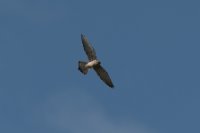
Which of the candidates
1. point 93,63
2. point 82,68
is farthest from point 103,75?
point 82,68

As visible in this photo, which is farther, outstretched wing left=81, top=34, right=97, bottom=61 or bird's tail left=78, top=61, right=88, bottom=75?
outstretched wing left=81, top=34, right=97, bottom=61

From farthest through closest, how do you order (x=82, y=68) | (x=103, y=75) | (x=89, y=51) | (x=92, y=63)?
(x=103, y=75) → (x=89, y=51) → (x=92, y=63) → (x=82, y=68)

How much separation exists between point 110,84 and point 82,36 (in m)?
3.98

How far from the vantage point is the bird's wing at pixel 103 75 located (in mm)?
36188

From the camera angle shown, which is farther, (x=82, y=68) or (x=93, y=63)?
(x=93, y=63)

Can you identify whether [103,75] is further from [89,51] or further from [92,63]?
[89,51]

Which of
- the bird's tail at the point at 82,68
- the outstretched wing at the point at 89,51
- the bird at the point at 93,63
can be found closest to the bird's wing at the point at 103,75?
the bird at the point at 93,63

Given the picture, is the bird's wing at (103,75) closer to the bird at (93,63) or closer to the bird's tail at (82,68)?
the bird at (93,63)

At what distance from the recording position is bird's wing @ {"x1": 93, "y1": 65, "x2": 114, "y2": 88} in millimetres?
36188

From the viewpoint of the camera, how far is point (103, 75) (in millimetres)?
36625

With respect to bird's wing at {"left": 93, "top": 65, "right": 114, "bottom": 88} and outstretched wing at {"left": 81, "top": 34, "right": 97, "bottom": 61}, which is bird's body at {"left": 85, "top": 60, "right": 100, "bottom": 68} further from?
outstretched wing at {"left": 81, "top": 34, "right": 97, "bottom": 61}

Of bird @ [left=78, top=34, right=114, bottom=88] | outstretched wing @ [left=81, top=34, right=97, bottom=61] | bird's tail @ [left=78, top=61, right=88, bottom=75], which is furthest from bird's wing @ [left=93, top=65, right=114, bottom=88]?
bird's tail @ [left=78, top=61, right=88, bottom=75]

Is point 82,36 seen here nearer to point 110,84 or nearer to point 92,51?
point 92,51

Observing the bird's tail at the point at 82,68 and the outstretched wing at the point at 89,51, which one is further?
the outstretched wing at the point at 89,51
